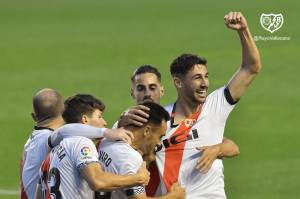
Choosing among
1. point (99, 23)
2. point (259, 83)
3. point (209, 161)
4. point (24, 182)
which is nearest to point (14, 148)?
point (259, 83)

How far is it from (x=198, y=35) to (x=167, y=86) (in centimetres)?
452

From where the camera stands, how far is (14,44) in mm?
22234

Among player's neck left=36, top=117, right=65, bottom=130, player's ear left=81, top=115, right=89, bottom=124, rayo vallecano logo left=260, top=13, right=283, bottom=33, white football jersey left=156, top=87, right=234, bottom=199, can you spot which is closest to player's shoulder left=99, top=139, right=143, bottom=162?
player's ear left=81, top=115, right=89, bottom=124

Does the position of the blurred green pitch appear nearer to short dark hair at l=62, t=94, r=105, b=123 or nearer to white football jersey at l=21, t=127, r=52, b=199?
white football jersey at l=21, t=127, r=52, b=199

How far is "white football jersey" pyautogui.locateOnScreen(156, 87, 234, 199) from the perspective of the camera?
310 inches

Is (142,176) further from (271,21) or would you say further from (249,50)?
(271,21)

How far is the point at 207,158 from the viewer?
25.4 ft

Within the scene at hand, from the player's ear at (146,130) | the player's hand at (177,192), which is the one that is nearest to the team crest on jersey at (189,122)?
the player's hand at (177,192)

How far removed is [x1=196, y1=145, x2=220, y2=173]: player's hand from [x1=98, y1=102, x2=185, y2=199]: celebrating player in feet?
2.04

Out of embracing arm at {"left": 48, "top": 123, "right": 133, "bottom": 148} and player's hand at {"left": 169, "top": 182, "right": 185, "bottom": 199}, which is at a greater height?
embracing arm at {"left": 48, "top": 123, "right": 133, "bottom": 148}

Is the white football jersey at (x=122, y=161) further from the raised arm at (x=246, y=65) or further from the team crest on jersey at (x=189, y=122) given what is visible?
the raised arm at (x=246, y=65)

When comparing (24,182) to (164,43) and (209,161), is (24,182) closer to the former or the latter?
(209,161)

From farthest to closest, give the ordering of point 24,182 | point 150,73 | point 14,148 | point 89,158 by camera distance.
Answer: point 14,148 < point 150,73 < point 24,182 < point 89,158

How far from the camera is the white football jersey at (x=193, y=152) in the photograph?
787 centimetres
